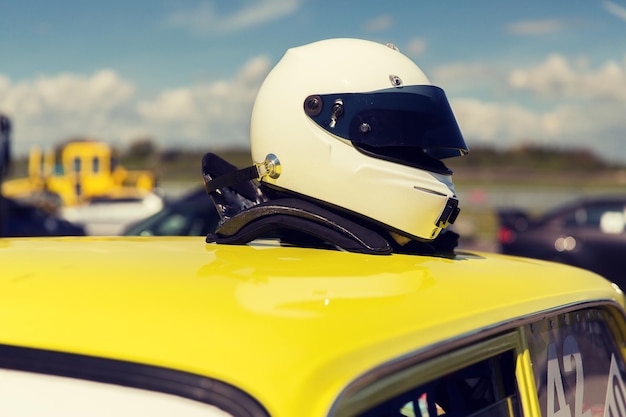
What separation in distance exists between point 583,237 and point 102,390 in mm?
12993

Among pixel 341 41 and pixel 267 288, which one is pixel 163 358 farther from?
pixel 341 41

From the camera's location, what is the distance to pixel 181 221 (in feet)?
Result: 21.2

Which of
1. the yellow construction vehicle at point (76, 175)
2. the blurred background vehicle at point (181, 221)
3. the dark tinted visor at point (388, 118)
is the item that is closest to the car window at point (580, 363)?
the dark tinted visor at point (388, 118)

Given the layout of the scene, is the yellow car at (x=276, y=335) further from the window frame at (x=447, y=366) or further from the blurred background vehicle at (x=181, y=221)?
the blurred background vehicle at (x=181, y=221)

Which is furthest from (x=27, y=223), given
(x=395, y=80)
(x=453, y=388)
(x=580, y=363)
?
(x=453, y=388)

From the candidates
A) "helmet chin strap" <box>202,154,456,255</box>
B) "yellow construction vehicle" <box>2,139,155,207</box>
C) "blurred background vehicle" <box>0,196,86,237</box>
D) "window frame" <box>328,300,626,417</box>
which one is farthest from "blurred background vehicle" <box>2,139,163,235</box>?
"window frame" <box>328,300,626,417</box>

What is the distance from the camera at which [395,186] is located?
7.38 feet

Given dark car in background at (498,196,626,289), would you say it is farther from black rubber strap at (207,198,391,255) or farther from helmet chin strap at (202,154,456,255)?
black rubber strap at (207,198,391,255)

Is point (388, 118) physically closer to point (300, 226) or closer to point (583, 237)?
point (300, 226)

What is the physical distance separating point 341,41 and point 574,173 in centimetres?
5430

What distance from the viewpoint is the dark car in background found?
12.9m

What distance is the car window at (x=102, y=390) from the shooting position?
3.48 feet

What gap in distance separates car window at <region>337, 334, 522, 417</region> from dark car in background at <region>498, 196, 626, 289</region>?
1179 centimetres

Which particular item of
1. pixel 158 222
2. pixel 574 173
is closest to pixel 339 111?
pixel 158 222
